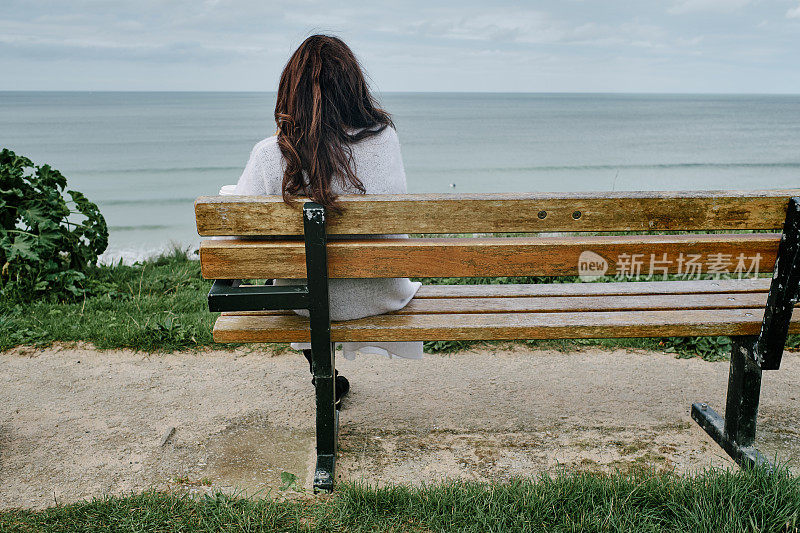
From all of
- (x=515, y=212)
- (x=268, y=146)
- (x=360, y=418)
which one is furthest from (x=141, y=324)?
(x=515, y=212)

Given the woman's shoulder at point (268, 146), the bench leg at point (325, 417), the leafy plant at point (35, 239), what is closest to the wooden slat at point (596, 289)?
the bench leg at point (325, 417)

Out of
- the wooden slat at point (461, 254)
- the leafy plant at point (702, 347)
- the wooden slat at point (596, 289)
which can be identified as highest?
the wooden slat at point (461, 254)

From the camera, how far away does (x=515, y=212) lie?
214 centimetres

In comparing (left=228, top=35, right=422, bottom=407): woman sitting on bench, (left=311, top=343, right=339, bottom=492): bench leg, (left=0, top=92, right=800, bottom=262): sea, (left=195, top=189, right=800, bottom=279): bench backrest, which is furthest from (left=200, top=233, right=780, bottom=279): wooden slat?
(left=0, top=92, right=800, bottom=262): sea

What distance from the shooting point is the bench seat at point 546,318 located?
2463 millimetres

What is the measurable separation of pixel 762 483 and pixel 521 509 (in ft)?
2.92

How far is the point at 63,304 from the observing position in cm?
466

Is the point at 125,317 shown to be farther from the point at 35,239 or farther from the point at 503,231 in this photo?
the point at 503,231

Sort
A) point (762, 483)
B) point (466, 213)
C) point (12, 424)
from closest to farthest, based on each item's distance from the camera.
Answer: point (466, 213), point (762, 483), point (12, 424)

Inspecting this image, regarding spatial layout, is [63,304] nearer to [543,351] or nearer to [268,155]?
[268,155]

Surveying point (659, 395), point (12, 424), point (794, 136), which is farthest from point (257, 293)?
point (794, 136)

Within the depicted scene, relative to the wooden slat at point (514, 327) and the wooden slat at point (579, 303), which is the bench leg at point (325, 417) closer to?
the wooden slat at point (514, 327)

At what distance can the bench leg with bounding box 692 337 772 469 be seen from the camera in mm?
2613

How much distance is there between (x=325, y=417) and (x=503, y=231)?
3.53 ft
